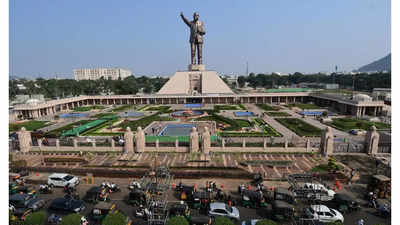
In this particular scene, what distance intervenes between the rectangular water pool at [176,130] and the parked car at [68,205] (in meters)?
17.7

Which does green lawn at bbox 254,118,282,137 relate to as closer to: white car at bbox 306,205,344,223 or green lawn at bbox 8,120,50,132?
white car at bbox 306,205,344,223

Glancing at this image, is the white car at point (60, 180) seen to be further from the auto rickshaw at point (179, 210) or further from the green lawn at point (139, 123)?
the green lawn at point (139, 123)

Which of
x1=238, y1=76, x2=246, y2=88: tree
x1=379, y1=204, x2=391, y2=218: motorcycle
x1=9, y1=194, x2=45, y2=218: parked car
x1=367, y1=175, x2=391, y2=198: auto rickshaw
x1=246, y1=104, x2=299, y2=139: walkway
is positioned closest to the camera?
x1=379, y1=204, x2=391, y2=218: motorcycle

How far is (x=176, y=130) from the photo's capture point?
33688mm

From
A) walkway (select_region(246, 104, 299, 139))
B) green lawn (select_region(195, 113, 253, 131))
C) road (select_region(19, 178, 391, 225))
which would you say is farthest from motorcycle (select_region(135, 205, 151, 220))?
walkway (select_region(246, 104, 299, 139))

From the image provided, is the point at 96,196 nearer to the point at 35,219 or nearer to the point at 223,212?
the point at 35,219

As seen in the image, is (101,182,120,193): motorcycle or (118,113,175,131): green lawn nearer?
(101,182,120,193): motorcycle

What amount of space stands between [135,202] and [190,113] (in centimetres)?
3242

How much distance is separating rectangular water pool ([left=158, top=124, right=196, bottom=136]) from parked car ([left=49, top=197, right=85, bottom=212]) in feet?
58.1

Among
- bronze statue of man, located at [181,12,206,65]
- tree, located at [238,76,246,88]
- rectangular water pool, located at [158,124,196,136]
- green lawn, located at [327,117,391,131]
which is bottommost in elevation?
rectangular water pool, located at [158,124,196,136]

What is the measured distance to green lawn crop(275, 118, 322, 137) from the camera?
30.7 meters

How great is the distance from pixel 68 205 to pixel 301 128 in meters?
31.8

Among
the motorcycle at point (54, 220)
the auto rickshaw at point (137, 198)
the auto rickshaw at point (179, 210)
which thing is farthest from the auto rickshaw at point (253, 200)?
the motorcycle at point (54, 220)

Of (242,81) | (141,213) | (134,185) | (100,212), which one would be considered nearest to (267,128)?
(134,185)
